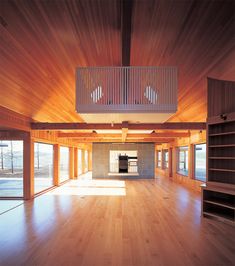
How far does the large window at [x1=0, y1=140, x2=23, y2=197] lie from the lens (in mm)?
6996

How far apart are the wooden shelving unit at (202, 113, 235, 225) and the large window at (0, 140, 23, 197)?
577 cm

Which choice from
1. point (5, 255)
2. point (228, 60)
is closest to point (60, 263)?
point (5, 255)

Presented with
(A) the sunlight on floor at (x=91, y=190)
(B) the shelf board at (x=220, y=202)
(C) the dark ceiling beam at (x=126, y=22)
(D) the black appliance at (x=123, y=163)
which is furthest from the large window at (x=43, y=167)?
(C) the dark ceiling beam at (x=126, y=22)

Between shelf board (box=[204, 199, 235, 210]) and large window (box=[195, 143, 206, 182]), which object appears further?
large window (box=[195, 143, 206, 182])

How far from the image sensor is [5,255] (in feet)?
10.2

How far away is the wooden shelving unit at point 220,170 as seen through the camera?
15.1ft

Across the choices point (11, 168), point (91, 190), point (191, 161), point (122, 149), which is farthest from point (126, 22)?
point (122, 149)

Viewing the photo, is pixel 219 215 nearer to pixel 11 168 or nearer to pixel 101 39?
pixel 101 39

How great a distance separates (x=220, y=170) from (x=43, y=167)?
7260 mm

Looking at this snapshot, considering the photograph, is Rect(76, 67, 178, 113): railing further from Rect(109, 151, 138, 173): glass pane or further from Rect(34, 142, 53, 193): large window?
Rect(109, 151, 138, 173): glass pane

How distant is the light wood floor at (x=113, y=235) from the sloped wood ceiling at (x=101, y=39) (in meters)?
2.85

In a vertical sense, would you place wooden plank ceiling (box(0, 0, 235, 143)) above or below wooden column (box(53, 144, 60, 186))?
above

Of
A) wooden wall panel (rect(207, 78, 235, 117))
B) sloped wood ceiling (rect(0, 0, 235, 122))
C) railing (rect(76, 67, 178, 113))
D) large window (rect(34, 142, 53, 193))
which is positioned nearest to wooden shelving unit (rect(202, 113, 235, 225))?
wooden wall panel (rect(207, 78, 235, 117))

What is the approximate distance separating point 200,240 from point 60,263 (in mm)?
2442
